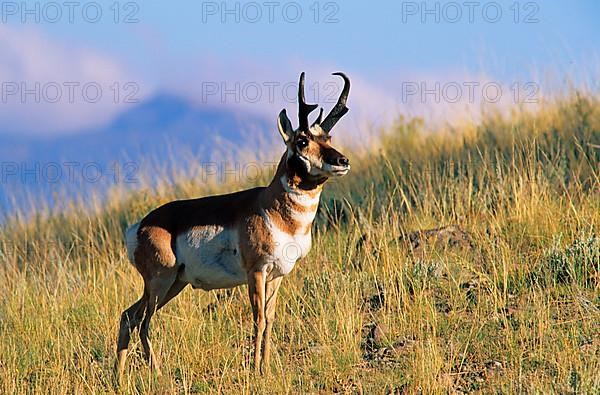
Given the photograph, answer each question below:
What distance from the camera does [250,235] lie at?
25.2 ft

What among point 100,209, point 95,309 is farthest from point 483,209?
point 100,209

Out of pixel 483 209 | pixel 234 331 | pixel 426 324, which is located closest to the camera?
pixel 426 324

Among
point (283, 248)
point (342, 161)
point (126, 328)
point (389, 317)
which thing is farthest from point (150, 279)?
point (389, 317)

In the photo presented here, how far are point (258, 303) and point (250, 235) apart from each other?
0.56m

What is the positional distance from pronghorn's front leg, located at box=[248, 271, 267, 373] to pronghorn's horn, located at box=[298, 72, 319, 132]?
1.26 metres

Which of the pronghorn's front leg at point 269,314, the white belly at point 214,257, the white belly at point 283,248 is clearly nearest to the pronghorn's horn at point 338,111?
the white belly at point 283,248

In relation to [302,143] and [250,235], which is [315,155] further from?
[250,235]

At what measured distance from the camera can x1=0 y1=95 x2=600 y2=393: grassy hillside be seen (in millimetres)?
7617

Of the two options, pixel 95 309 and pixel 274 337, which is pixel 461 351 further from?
pixel 95 309

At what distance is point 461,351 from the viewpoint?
8078 mm

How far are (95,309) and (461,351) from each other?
13.8ft

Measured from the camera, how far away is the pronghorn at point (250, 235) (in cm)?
759

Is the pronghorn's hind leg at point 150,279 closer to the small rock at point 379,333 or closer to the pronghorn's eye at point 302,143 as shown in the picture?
the pronghorn's eye at point 302,143

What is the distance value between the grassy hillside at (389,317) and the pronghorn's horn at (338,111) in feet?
5.98
